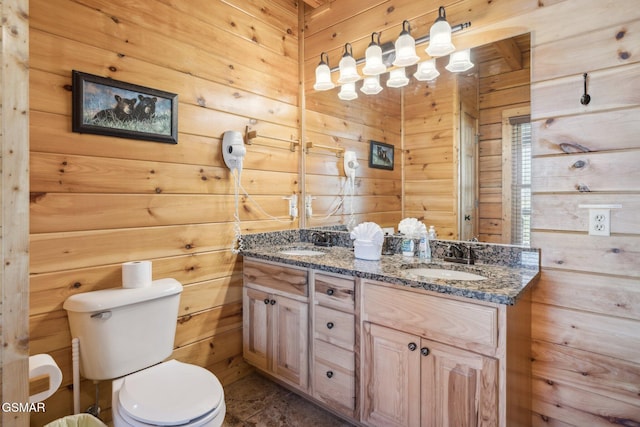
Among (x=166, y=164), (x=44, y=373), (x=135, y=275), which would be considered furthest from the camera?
(x=166, y=164)

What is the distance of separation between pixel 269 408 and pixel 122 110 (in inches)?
69.1

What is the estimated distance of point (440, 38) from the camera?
168cm

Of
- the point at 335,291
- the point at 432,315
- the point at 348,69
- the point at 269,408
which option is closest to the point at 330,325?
the point at 335,291

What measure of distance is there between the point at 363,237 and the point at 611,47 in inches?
51.3

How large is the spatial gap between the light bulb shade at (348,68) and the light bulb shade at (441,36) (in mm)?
538

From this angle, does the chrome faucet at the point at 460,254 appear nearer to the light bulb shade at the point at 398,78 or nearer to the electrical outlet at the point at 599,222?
the electrical outlet at the point at 599,222

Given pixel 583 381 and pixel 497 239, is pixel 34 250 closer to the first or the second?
pixel 497 239

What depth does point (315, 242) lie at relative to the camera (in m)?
2.36

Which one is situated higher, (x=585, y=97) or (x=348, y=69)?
(x=348, y=69)

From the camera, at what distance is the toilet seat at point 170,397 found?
1.11 metres

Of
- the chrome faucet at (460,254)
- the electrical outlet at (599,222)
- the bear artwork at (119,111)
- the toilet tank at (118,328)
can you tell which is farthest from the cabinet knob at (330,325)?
the bear artwork at (119,111)

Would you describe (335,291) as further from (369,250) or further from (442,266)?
(442,266)

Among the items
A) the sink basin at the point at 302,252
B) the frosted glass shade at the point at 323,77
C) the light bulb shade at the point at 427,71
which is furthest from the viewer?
the frosted glass shade at the point at 323,77

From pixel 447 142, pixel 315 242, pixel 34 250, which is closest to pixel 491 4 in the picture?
pixel 447 142
